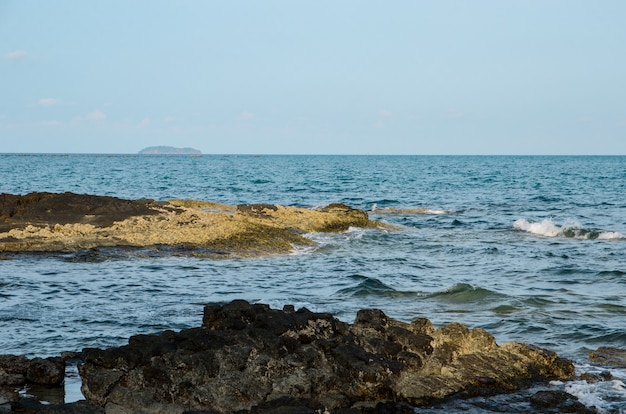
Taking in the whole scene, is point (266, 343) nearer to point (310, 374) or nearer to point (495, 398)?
point (310, 374)

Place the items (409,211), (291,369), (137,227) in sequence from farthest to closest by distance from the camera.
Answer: (409,211) < (137,227) < (291,369)

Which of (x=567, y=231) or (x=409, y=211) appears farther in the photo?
(x=409, y=211)

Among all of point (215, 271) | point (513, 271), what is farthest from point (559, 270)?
point (215, 271)

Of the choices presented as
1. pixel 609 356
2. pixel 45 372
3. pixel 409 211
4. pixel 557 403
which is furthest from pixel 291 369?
pixel 409 211

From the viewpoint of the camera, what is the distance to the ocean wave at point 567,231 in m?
30.8

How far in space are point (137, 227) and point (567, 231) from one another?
1800 cm

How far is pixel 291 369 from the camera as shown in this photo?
9.68 metres

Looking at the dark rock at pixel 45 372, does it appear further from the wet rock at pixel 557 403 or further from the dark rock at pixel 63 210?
the dark rock at pixel 63 210

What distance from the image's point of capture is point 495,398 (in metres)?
10.0

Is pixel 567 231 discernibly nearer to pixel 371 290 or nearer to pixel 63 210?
pixel 371 290

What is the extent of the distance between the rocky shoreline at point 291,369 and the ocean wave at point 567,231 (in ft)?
69.4

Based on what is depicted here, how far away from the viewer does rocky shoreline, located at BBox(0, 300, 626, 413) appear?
361 inches

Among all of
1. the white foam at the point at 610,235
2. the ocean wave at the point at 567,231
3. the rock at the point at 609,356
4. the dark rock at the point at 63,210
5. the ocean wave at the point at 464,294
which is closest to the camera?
the rock at the point at 609,356

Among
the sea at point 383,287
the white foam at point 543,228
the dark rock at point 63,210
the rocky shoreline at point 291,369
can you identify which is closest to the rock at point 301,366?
the rocky shoreline at point 291,369
